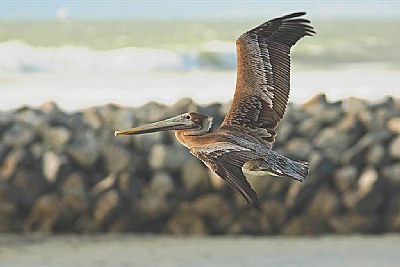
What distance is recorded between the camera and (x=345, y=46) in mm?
11945

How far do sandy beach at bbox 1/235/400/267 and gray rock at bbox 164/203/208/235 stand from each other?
0.11 ft

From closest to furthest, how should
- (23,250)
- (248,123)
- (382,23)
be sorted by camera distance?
(248,123), (23,250), (382,23)

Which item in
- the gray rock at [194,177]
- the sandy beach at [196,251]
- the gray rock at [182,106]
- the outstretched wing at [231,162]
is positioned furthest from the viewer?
the gray rock at [182,106]

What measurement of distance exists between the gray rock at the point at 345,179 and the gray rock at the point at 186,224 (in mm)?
558

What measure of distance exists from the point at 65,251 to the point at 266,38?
3043 millimetres

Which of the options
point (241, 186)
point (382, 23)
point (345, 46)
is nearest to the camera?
point (241, 186)

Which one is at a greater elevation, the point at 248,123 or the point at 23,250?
the point at 248,123

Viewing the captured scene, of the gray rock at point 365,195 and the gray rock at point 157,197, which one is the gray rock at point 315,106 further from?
the gray rock at point 157,197

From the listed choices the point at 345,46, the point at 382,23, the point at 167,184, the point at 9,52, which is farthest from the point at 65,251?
the point at 382,23

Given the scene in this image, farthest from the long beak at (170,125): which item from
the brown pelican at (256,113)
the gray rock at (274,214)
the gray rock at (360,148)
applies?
the gray rock at (360,148)

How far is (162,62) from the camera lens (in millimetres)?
8445

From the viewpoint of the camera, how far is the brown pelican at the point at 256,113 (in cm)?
96

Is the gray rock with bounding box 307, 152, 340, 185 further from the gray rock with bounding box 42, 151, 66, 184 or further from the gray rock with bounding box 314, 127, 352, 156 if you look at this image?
the gray rock with bounding box 42, 151, 66, 184

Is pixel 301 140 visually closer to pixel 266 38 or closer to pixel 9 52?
pixel 266 38
